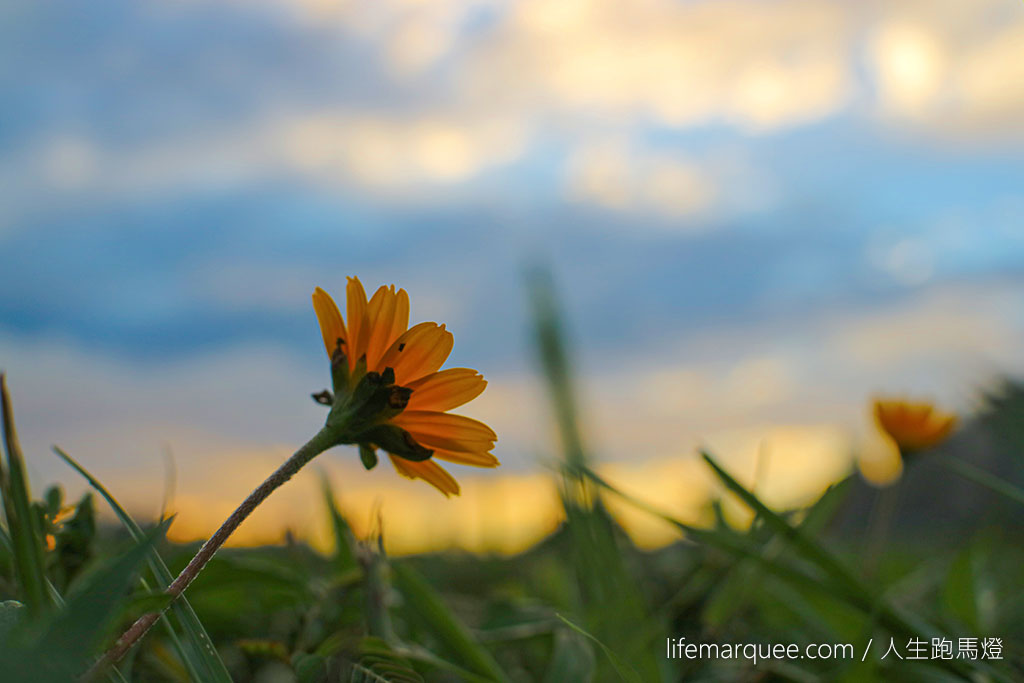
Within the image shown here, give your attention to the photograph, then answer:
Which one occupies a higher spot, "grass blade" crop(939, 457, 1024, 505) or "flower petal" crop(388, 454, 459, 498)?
"flower petal" crop(388, 454, 459, 498)

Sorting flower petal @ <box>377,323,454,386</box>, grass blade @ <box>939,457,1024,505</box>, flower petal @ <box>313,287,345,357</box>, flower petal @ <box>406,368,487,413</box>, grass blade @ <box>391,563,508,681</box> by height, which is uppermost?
flower petal @ <box>313,287,345,357</box>

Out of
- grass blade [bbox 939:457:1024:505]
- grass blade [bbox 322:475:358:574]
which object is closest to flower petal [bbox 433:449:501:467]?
grass blade [bbox 322:475:358:574]

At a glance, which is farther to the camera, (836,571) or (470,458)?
(836,571)

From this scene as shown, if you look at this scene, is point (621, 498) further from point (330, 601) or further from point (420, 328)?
point (330, 601)

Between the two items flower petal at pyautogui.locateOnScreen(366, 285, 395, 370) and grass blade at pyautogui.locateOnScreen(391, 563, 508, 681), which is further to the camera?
grass blade at pyautogui.locateOnScreen(391, 563, 508, 681)

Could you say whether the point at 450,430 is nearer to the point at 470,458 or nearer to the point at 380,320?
the point at 470,458

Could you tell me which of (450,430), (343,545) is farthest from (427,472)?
(343,545)

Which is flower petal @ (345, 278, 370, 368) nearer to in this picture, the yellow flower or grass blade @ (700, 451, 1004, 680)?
the yellow flower
